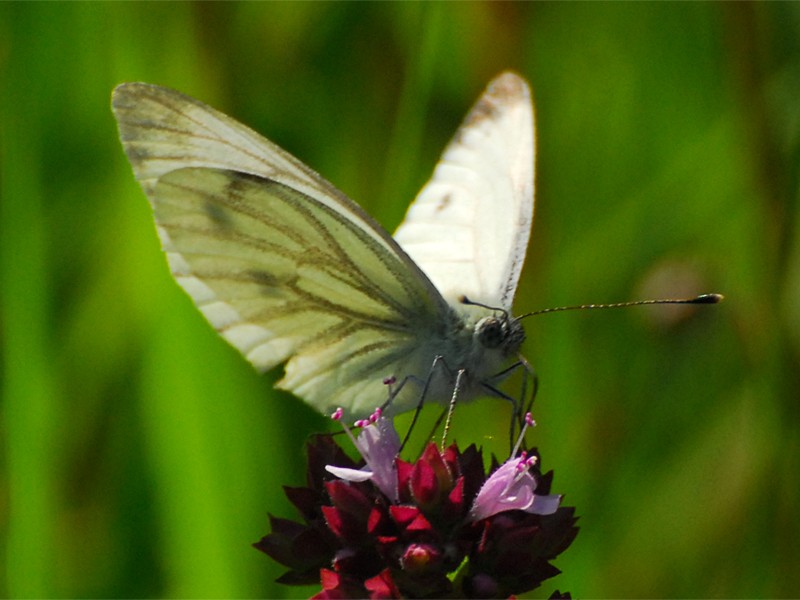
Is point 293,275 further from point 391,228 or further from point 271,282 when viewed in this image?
point 391,228

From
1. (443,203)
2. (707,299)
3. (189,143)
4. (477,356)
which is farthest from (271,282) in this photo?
(707,299)

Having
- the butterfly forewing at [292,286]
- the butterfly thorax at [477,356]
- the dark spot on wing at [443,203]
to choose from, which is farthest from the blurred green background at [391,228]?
the butterfly thorax at [477,356]

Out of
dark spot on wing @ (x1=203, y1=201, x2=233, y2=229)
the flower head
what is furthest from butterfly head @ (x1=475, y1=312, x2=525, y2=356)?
dark spot on wing @ (x1=203, y1=201, x2=233, y2=229)

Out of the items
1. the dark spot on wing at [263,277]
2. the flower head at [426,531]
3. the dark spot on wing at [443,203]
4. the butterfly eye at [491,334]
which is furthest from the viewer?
the dark spot on wing at [443,203]

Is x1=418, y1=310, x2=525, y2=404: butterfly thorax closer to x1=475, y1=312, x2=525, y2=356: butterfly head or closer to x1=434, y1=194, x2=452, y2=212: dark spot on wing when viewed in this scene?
x1=475, y1=312, x2=525, y2=356: butterfly head

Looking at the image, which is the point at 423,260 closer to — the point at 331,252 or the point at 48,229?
the point at 331,252

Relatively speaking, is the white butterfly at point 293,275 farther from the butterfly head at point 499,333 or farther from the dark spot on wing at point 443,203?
the dark spot on wing at point 443,203
